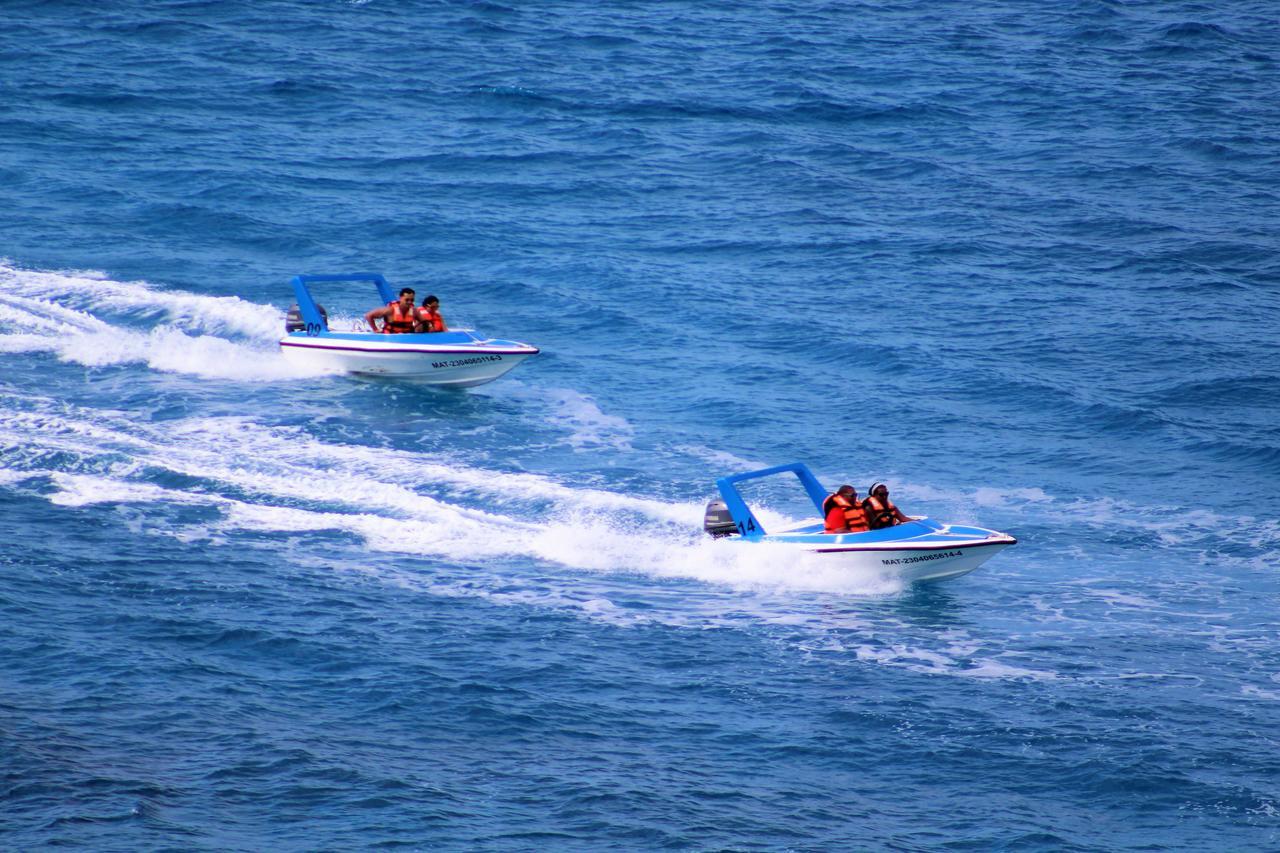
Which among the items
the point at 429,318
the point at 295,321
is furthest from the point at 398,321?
the point at 295,321

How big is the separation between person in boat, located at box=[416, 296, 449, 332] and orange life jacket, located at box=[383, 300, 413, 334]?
7.9 inches

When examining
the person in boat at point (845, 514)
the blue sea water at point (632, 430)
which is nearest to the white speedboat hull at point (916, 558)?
the blue sea water at point (632, 430)

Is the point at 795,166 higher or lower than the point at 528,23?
lower

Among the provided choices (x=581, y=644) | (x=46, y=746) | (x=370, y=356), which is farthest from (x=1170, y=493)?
(x=46, y=746)

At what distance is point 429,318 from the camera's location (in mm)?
31297

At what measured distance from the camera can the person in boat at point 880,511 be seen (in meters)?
22.9

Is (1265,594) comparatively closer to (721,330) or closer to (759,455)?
(759,455)

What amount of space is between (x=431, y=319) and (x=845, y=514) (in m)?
11.9

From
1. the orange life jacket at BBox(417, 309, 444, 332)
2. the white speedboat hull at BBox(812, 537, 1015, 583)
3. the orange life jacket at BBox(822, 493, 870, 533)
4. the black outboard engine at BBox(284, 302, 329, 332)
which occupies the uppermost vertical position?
the orange life jacket at BBox(417, 309, 444, 332)

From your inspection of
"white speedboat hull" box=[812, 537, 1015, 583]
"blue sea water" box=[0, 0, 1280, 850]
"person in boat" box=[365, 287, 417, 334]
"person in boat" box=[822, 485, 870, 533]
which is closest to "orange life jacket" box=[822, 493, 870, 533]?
"person in boat" box=[822, 485, 870, 533]

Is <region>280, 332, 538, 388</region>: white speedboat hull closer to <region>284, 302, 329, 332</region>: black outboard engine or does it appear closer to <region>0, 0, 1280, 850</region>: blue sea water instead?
<region>284, 302, 329, 332</region>: black outboard engine

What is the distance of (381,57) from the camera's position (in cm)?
5222

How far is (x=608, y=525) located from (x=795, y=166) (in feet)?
71.4

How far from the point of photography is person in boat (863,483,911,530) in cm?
2288
